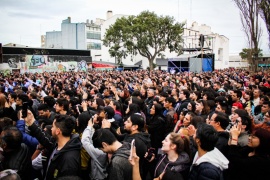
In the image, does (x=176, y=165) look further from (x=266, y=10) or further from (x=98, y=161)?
(x=266, y=10)

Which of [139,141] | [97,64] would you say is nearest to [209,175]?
[139,141]

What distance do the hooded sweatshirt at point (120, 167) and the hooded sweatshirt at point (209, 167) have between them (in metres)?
0.72

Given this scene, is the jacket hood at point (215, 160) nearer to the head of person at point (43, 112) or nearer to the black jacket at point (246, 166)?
the black jacket at point (246, 166)

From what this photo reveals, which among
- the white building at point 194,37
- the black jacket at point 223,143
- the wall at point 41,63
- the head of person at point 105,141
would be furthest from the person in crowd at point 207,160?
the white building at point 194,37

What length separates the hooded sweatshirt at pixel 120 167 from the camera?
2.76m

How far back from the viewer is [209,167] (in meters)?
2.69

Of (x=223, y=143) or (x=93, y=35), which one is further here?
(x=93, y=35)

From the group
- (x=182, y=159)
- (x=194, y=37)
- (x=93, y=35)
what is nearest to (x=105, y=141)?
(x=182, y=159)

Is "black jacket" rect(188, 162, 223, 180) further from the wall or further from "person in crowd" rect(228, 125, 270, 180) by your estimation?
the wall

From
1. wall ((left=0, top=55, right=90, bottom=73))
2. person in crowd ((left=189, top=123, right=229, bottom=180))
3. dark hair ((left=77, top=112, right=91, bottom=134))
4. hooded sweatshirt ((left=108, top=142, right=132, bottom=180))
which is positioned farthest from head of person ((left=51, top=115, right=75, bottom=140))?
wall ((left=0, top=55, right=90, bottom=73))

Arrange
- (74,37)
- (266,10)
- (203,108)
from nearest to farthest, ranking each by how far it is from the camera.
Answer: (203,108) → (266,10) → (74,37)

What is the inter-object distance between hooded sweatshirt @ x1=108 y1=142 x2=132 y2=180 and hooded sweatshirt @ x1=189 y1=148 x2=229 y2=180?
2.37ft

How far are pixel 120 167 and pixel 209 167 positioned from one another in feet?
3.19

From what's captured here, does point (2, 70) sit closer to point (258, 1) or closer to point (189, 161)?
point (258, 1)
